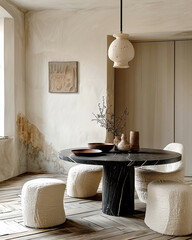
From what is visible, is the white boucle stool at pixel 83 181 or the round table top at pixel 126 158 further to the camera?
the white boucle stool at pixel 83 181

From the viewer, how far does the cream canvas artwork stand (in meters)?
5.58

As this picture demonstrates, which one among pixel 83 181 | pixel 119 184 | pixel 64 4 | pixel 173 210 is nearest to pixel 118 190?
pixel 119 184

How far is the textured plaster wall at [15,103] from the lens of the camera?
17.3 ft

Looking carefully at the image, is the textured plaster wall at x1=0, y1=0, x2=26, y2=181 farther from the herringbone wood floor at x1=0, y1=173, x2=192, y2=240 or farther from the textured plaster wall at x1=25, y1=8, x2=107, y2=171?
the herringbone wood floor at x1=0, y1=173, x2=192, y2=240

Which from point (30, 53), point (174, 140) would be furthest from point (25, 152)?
point (174, 140)

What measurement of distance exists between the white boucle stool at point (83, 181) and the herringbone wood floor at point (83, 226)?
0.16 meters

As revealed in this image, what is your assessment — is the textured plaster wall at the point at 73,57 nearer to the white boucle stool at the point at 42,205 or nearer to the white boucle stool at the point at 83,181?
the white boucle stool at the point at 83,181

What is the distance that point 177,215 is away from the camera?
3006 mm

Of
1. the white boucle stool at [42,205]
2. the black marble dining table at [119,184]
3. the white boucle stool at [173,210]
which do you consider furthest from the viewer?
the black marble dining table at [119,184]

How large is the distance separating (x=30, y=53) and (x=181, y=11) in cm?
242

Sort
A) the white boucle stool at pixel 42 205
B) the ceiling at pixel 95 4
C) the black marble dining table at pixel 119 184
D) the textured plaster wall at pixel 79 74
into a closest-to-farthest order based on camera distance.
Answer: the white boucle stool at pixel 42 205 < the black marble dining table at pixel 119 184 < the ceiling at pixel 95 4 < the textured plaster wall at pixel 79 74

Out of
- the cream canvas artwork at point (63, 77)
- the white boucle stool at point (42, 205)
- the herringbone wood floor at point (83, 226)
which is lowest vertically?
the herringbone wood floor at point (83, 226)

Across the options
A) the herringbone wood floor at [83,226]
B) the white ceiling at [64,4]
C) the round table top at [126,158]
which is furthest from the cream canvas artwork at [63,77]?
the round table top at [126,158]

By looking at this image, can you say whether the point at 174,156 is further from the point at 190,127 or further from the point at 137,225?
the point at 190,127
